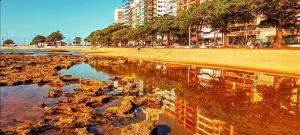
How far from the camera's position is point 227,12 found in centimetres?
7081

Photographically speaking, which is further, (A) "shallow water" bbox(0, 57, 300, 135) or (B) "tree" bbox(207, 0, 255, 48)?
(B) "tree" bbox(207, 0, 255, 48)

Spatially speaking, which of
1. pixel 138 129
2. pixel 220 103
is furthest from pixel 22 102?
pixel 220 103

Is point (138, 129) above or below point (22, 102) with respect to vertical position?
above

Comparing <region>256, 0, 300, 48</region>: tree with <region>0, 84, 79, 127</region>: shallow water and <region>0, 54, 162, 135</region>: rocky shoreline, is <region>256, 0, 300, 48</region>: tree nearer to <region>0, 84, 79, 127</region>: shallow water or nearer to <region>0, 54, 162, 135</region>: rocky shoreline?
<region>0, 54, 162, 135</region>: rocky shoreline

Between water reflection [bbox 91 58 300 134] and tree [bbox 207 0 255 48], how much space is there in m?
35.5

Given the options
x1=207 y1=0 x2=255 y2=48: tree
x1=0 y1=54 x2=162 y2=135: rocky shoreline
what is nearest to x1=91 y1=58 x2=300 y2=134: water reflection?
x1=0 y1=54 x2=162 y2=135: rocky shoreline

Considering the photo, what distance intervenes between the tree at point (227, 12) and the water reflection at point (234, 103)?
35522mm

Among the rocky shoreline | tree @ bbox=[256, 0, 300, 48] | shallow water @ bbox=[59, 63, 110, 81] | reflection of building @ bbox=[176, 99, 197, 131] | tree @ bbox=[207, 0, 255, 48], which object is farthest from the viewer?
tree @ bbox=[207, 0, 255, 48]

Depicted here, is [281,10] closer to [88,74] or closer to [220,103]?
[88,74]

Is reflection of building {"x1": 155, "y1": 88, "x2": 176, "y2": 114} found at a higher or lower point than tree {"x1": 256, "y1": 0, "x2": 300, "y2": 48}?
lower

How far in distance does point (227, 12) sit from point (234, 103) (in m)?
51.6

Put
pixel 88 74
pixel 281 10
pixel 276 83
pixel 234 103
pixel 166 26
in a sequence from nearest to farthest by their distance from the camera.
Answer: pixel 234 103, pixel 276 83, pixel 88 74, pixel 281 10, pixel 166 26

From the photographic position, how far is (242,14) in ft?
240

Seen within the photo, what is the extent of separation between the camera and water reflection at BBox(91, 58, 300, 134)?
17.0m
